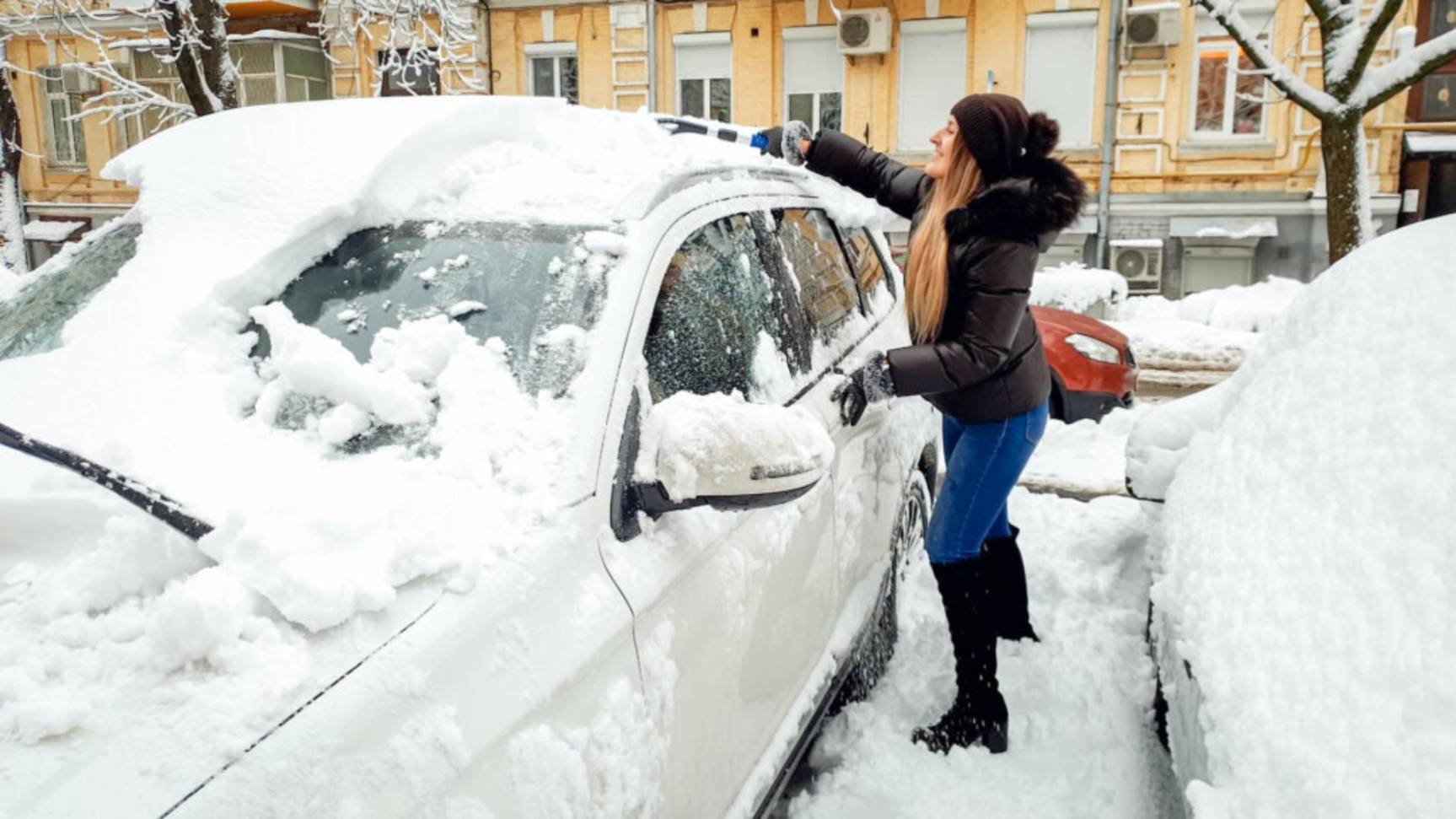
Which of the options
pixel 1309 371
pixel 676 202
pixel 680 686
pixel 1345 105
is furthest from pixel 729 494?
pixel 1345 105

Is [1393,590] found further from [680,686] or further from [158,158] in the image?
[158,158]

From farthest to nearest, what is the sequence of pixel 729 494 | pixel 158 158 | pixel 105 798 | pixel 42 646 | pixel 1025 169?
pixel 1025 169, pixel 158 158, pixel 729 494, pixel 42 646, pixel 105 798

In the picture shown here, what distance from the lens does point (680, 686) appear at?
184 cm

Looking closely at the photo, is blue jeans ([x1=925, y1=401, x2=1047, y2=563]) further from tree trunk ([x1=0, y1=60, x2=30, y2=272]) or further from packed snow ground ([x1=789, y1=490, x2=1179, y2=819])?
tree trunk ([x1=0, y1=60, x2=30, y2=272])

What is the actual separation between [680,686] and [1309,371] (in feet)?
5.35

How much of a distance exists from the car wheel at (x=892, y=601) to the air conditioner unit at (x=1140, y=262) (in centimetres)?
1258

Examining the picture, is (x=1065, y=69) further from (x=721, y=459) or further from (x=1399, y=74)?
(x=721, y=459)

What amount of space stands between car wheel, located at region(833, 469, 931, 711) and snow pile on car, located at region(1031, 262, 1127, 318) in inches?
305

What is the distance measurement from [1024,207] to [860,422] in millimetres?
732

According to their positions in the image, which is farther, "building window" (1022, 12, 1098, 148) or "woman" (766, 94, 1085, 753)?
"building window" (1022, 12, 1098, 148)

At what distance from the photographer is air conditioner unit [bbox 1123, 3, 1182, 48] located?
1459cm

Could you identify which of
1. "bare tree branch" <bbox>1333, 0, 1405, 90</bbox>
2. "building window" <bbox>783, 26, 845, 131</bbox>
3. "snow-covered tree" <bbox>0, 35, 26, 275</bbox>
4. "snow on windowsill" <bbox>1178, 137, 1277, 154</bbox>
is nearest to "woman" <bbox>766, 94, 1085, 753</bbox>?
"bare tree branch" <bbox>1333, 0, 1405, 90</bbox>

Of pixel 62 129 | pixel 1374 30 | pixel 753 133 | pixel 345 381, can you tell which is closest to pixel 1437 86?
pixel 1374 30

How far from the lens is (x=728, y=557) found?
2045mm
